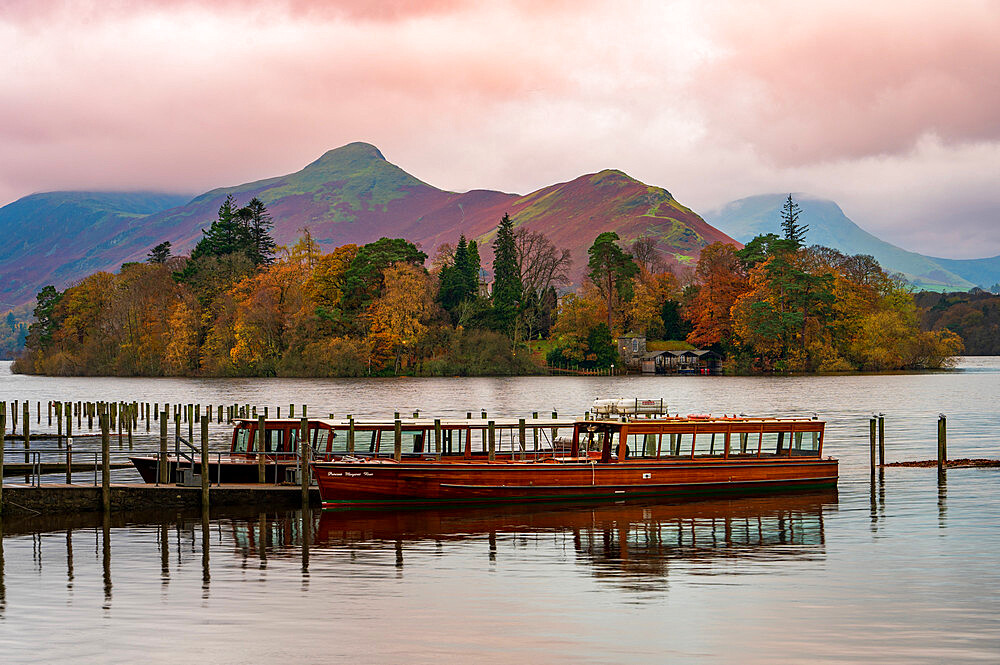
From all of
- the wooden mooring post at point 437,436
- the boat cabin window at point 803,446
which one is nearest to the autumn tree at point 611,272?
the boat cabin window at point 803,446

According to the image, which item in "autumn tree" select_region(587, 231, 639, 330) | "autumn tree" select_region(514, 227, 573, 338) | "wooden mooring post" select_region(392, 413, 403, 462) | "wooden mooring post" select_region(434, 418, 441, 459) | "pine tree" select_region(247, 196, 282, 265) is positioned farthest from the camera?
"autumn tree" select_region(514, 227, 573, 338)

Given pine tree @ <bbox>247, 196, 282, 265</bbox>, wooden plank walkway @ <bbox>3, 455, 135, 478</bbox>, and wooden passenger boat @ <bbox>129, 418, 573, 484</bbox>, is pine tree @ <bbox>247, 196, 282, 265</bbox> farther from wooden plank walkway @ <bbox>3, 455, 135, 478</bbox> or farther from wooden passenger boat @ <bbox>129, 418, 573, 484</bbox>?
wooden passenger boat @ <bbox>129, 418, 573, 484</bbox>

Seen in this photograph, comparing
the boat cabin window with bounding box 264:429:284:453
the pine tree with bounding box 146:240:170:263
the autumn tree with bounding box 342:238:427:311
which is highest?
the pine tree with bounding box 146:240:170:263

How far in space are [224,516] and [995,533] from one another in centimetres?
2240

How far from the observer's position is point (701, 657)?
15.8m

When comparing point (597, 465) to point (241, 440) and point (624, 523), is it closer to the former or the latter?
point (624, 523)

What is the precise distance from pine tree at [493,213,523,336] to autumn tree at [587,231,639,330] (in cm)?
1333

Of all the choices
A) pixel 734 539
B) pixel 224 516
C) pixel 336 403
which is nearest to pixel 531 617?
pixel 734 539

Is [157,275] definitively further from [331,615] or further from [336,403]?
[331,615]

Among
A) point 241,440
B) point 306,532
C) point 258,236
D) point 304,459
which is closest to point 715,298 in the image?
point 258,236

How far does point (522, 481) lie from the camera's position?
32.2 metres

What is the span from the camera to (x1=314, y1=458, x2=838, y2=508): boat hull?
3120 cm

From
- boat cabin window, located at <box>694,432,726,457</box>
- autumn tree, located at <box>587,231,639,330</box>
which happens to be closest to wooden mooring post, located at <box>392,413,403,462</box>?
boat cabin window, located at <box>694,432,726,457</box>

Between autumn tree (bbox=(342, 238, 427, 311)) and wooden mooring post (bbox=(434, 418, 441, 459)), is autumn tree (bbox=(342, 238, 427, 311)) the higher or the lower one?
the higher one
